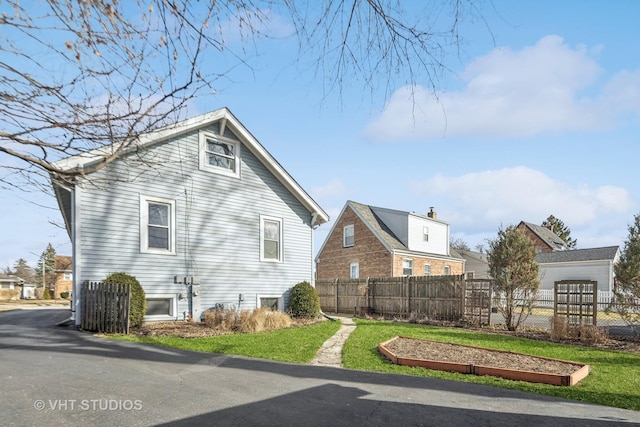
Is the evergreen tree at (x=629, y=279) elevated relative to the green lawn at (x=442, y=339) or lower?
elevated

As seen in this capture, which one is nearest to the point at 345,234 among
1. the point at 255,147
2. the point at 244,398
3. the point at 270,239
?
the point at 270,239

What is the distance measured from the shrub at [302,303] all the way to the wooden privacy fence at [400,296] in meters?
4.87

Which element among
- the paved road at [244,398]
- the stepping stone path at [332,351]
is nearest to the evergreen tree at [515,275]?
the stepping stone path at [332,351]

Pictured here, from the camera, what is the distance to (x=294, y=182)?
1703cm

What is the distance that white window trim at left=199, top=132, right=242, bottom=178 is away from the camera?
47.9 feet

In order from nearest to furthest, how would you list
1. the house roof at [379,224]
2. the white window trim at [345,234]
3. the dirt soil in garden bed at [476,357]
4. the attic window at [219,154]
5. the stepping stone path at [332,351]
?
the dirt soil in garden bed at [476,357] < the stepping stone path at [332,351] < the attic window at [219,154] < the house roof at [379,224] < the white window trim at [345,234]

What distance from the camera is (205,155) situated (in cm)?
1477

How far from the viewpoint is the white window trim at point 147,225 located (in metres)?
12.9

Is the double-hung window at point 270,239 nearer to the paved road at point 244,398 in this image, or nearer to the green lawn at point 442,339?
the green lawn at point 442,339

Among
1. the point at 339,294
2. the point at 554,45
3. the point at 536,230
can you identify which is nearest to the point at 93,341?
the point at 554,45

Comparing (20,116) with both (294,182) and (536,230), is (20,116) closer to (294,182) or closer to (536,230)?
(294,182)

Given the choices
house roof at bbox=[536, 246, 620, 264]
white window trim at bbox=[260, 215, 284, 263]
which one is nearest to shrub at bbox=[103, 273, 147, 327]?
white window trim at bbox=[260, 215, 284, 263]

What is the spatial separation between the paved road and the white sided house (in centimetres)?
516

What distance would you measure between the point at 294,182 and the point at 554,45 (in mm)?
14040
